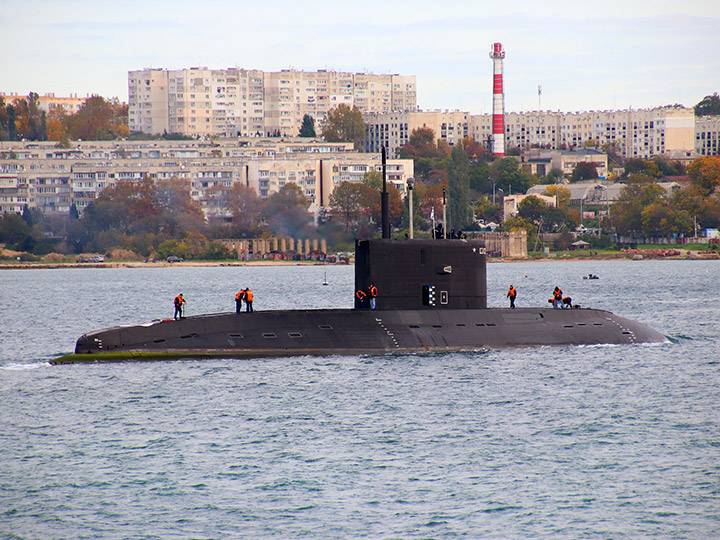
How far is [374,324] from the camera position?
33688 millimetres

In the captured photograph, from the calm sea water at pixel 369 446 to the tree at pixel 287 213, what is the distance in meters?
84.0

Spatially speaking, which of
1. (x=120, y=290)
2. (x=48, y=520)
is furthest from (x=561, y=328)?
(x=120, y=290)

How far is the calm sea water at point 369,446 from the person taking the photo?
63.6 ft

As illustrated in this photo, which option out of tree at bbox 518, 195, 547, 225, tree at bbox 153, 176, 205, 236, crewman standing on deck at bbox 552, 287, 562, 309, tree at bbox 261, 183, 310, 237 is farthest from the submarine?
tree at bbox 518, 195, 547, 225

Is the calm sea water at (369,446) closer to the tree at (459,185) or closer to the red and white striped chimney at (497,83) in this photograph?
the tree at (459,185)

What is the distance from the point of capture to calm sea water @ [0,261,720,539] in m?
19.4

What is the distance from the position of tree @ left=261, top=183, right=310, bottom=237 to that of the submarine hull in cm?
8772

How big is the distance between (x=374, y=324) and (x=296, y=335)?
2.44 m

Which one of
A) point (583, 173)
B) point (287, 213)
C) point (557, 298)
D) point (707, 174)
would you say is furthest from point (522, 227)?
point (557, 298)

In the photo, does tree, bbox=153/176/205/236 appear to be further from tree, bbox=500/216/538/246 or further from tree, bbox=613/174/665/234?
tree, bbox=613/174/665/234

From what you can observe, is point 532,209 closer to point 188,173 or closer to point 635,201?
point 635,201

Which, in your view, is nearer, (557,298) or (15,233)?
(557,298)

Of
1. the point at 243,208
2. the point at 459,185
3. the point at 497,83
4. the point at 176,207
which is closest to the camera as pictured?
the point at 243,208

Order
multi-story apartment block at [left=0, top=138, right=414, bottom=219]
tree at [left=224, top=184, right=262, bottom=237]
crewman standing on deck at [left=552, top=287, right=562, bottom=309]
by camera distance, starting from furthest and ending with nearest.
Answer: multi-story apartment block at [left=0, top=138, right=414, bottom=219] < tree at [left=224, top=184, right=262, bottom=237] < crewman standing on deck at [left=552, top=287, right=562, bottom=309]
